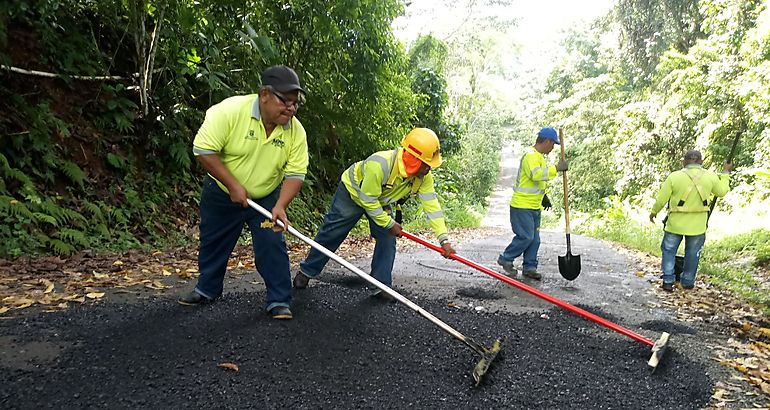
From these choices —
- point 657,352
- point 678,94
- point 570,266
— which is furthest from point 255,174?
point 678,94

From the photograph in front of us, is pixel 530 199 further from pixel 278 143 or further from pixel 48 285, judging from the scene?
pixel 48 285

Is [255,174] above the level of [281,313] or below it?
above

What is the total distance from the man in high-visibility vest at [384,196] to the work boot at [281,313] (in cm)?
84

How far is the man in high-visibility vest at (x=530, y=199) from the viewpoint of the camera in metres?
5.74

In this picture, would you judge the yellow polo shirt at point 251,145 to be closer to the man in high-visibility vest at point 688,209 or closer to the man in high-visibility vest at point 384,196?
the man in high-visibility vest at point 384,196

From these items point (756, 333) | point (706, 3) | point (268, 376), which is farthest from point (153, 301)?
point (706, 3)

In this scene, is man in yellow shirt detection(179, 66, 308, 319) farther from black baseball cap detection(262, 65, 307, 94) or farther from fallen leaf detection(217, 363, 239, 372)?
fallen leaf detection(217, 363, 239, 372)

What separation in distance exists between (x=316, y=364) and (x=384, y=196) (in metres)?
1.81

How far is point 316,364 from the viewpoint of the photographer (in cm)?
280

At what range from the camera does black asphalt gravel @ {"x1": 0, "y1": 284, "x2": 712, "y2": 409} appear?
241cm

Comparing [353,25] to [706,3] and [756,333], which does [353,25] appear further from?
[706,3]

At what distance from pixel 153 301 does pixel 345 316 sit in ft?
4.77

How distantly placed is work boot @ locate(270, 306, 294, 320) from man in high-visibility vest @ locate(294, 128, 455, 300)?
0.84 metres

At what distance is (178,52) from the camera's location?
7512 mm
